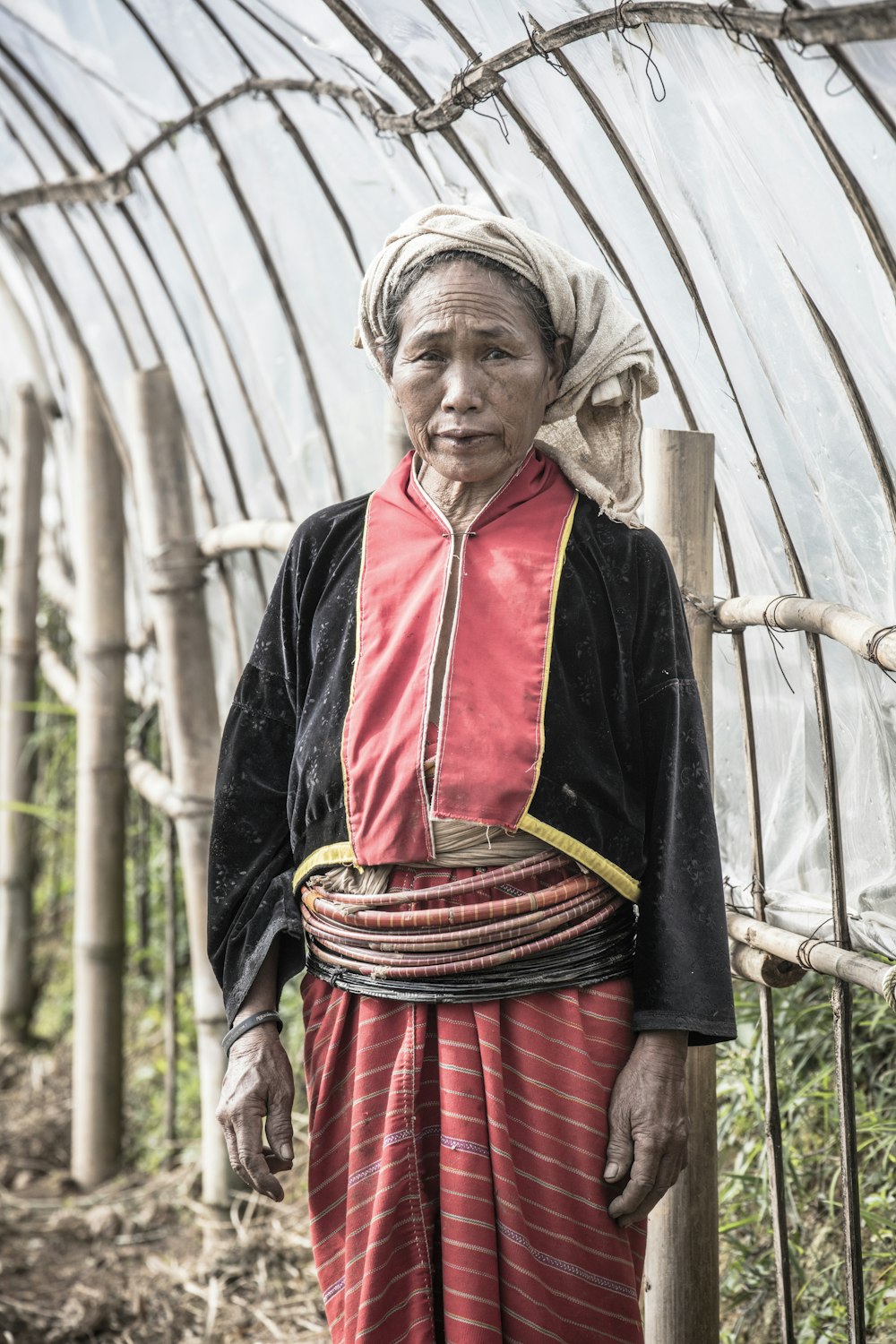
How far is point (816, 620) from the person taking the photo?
1.99 metres

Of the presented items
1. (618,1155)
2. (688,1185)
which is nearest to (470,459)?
(618,1155)

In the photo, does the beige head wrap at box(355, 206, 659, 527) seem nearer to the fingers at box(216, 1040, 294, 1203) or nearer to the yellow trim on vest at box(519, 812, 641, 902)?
the yellow trim on vest at box(519, 812, 641, 902)

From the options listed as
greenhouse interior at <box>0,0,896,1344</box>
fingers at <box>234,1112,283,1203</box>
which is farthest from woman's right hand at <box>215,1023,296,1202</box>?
greenhouse interior at <box>0,0,896,1344</box>

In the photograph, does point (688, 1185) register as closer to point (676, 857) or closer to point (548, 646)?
point (676, 857)

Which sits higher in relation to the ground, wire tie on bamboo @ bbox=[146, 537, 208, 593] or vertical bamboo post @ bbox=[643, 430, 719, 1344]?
wire tie on bamboo @ bbox=[146, 537, 208, 593]

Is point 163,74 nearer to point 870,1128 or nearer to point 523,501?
point 523,501

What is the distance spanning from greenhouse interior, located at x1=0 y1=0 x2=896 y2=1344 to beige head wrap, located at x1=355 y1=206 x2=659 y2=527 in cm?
26

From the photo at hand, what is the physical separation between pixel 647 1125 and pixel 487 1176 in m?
0.20

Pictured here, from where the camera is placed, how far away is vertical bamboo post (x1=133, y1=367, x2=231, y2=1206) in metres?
3.45

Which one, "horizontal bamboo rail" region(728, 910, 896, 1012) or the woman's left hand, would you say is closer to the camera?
the woman's left hand

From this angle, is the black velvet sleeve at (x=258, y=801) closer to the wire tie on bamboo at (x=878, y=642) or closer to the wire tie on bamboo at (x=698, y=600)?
the wire tie on bamboo at (x=698, y=600)

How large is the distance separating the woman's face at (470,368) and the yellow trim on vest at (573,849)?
1.48 ft

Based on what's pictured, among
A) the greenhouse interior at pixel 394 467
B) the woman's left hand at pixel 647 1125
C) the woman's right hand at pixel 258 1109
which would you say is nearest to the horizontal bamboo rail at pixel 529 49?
the greenhouse interior at pixel 394 467

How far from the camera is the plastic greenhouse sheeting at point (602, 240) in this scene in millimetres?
1773
